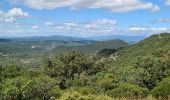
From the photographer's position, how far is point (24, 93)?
73.8ft

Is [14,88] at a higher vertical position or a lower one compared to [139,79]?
higher

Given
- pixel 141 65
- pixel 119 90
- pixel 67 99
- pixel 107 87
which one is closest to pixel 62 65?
pixel 141 65

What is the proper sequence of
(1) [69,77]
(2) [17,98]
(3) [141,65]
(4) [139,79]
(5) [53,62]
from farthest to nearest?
(5) [53,62]
(1) [69,77]
(3) [141,65]
(4) [139,79]
(2) [17,98]

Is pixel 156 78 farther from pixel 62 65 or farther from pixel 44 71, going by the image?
pixel 44 71

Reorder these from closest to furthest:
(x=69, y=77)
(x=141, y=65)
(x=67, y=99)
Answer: (x=67, y=99)
(x=141, y=65)
(x=69, y=77)

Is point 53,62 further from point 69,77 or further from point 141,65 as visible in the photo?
point 141,65

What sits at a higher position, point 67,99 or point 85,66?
point 67,99

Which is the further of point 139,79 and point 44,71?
point 44,71

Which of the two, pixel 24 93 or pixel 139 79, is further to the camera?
pixel 139 79

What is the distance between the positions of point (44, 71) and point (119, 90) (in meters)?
48.2

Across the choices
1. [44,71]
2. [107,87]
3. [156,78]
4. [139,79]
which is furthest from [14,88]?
[44,71]

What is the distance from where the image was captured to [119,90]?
29.5m

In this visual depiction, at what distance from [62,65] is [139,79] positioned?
27.5 m

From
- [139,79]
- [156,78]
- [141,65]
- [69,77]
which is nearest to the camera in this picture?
[139,79]
